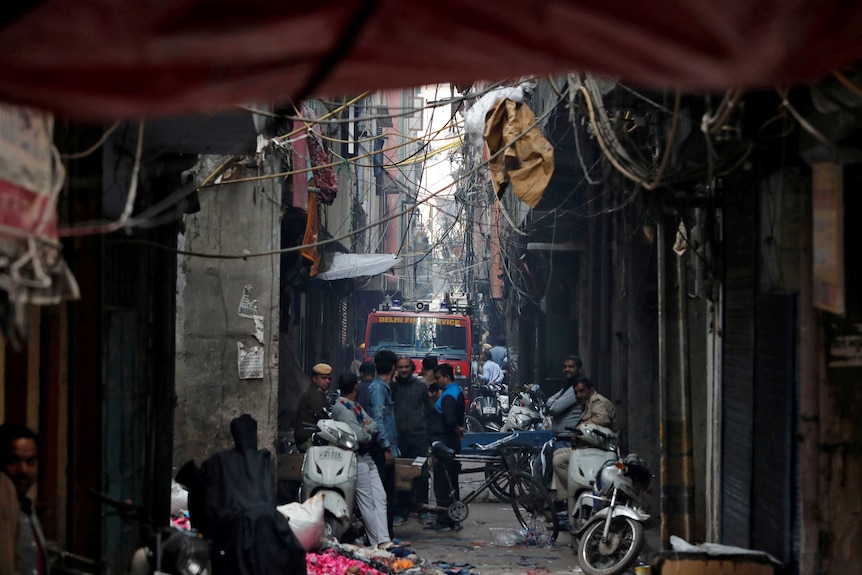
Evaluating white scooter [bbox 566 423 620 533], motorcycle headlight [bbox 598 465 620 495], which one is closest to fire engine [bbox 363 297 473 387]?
white scooter [bbox 566 423 620 533]

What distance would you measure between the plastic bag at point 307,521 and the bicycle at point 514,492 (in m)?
2.97

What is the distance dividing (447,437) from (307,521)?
160 inches

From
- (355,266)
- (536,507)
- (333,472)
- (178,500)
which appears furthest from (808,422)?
(355,266)

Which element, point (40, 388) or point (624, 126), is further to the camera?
point (624, 126)

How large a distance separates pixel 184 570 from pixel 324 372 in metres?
6.72

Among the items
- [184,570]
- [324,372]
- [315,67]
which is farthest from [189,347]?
[315,67]

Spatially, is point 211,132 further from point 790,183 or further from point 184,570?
point 790,183

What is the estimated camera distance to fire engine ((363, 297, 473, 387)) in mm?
23859

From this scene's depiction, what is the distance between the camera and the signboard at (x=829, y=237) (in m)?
5.50

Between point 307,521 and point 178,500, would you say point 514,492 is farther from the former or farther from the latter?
point 178,500

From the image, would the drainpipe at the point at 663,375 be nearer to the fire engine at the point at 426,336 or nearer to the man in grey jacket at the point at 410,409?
the man in grey jacket at the point at 410,409

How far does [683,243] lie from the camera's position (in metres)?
9.95

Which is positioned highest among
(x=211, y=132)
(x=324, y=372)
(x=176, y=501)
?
(x=211, y=132)

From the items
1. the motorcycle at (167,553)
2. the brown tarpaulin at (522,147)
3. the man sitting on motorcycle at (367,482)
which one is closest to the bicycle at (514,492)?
the man sitting on motorcycle at (367,482)
